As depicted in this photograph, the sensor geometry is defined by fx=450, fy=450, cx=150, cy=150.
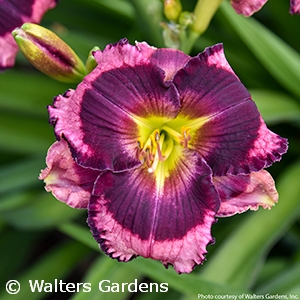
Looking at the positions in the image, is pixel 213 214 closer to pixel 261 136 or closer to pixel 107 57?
pixel 261 136

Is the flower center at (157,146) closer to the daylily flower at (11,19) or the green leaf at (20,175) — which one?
the daylily flower at (11,19)

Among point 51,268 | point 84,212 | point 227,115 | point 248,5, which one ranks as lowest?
point 51,268

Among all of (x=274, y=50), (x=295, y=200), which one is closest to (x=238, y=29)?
(x=274, y=50)

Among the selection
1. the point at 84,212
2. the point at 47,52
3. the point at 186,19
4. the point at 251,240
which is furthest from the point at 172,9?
the point at 84,212

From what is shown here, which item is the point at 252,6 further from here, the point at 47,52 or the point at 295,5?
the point at 47,52

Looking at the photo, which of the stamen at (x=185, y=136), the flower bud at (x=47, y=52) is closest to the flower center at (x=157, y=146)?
the stamen at (x=185, y=136)

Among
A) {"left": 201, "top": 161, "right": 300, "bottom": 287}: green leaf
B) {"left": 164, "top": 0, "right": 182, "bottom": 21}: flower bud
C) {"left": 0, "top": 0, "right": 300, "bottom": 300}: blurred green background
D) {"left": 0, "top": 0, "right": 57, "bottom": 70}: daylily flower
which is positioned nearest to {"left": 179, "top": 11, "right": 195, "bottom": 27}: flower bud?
{"left": 164, "top": 0, "right": 182, "bottom": 21}: flower bud

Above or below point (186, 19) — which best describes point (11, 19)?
below
